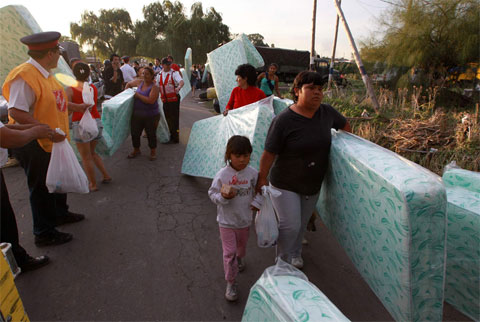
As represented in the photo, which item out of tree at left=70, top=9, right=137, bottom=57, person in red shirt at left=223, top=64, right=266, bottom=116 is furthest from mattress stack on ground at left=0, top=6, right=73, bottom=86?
tree at left=70, top=9, right=137, bottom=57

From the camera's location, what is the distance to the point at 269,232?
2.25 meters

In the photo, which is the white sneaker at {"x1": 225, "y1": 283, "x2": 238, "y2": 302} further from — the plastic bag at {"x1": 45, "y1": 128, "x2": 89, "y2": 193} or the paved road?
the plastic bag at {"x1": 45, "y1": 128, "x2": 89, "y2": 193}

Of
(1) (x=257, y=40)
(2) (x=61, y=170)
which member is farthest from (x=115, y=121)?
(1) (x=257, y=40)

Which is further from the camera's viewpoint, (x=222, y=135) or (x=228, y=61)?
(x=228, y=61)

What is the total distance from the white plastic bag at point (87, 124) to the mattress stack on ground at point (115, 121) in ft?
2.45

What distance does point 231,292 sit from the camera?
2.33m

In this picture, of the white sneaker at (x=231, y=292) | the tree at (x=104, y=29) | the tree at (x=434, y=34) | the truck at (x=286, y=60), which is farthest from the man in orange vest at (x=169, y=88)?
the tree at (x=104, y=29)

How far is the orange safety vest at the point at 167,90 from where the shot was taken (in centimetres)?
617

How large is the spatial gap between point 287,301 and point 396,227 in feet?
2.50

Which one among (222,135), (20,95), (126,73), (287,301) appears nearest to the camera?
(287,301)

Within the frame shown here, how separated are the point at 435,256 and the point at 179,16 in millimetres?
36346

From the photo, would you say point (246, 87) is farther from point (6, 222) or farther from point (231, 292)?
point (6, 222)

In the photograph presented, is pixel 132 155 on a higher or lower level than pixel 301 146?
lower

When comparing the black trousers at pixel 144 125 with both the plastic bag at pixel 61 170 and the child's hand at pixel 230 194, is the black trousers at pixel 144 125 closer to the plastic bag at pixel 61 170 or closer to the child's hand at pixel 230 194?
the plastic bag at pixel 61 170
